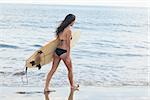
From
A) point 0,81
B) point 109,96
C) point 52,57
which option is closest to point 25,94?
point 52,57

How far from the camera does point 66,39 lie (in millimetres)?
11070

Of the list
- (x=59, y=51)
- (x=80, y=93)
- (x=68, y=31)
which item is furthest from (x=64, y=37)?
(x=80, y=93)

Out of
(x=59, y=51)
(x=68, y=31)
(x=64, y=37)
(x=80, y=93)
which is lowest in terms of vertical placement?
(x=80, y=93)

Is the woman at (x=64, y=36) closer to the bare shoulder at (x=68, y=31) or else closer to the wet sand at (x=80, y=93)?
the bare shoulder at (x=68, y=31)

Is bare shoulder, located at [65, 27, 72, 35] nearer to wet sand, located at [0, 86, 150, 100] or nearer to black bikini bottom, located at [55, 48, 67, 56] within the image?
black bikini bottom, located at [55, 48, 67, 56]

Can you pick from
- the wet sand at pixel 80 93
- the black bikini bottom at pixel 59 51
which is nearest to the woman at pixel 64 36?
the black bikini bottom at pixel 59 51

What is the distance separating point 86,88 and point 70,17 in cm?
204

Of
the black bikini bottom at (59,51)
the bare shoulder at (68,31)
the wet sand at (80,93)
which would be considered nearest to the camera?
the wet sand at (80,93)

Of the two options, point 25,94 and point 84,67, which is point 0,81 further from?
point 84,67

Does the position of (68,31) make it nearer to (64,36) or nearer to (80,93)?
(64,36)

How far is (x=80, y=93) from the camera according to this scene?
36.9ft

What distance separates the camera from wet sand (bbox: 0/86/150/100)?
1064 cm

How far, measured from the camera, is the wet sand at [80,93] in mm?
10641

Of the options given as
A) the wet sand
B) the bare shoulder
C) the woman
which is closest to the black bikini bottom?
the woman
